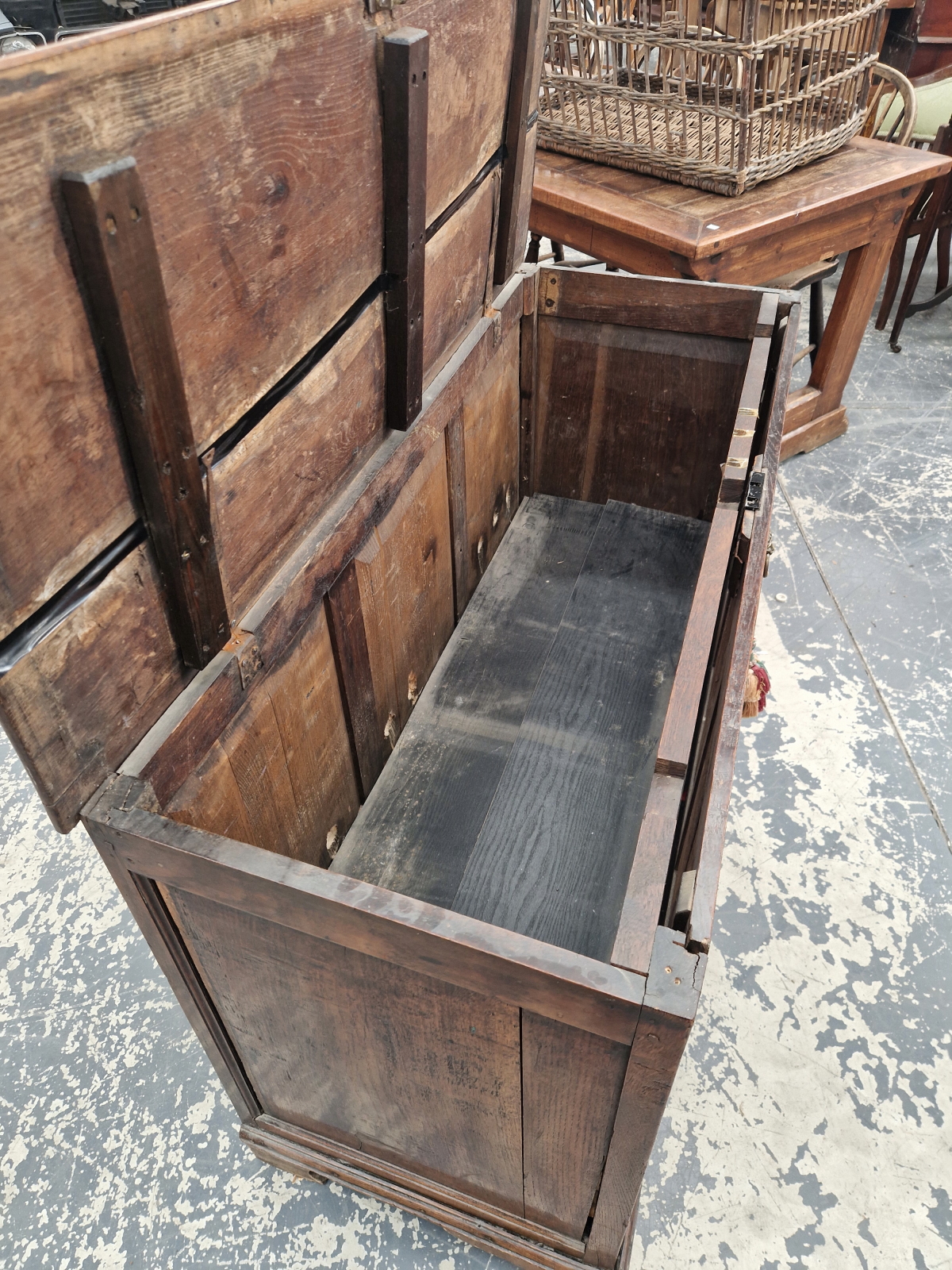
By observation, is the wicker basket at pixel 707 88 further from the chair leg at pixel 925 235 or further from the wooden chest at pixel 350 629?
the chair leg at pixel 925 235

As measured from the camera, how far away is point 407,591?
179 centimetres

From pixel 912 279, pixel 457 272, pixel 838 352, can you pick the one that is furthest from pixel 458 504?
pixel 912 279

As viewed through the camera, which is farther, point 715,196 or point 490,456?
Answer: point 715,196

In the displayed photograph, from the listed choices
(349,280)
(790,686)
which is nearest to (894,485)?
(790,686)

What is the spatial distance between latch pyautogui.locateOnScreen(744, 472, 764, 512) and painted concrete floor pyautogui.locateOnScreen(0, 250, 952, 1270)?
3.03 ft

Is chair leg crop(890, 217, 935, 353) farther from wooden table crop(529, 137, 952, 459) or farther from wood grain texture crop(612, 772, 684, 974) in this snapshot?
wood grain texture crop(612, 772, 684, 974)

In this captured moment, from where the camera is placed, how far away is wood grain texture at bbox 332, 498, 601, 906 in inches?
67.2

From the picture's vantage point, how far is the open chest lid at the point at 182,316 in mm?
727

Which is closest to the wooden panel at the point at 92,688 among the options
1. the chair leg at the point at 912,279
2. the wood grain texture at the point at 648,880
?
the wood grain texture at the point at 648,880

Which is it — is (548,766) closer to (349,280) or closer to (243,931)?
(243,931)

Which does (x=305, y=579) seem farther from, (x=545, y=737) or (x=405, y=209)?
(x=545, y=737)

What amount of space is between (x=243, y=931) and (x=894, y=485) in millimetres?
2913

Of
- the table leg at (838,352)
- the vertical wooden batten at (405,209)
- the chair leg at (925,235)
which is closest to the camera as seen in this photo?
the vertical wooden batten at (405,209)

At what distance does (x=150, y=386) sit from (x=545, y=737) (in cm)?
128
